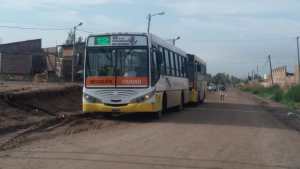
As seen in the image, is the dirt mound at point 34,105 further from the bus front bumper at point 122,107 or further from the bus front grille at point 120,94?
the bus front grille at point 120,94

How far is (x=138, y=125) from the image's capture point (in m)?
18.4

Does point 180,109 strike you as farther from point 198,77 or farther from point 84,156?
point 84,156

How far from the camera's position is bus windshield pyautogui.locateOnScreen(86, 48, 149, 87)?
1981cm

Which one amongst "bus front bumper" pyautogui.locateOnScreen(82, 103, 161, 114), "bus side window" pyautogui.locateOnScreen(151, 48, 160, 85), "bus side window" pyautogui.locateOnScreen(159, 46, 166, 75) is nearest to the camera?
"bus front bumper" pyautogui.locateOnScreen(82, 103, 161, 114)

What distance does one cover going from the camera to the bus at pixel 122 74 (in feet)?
64.6

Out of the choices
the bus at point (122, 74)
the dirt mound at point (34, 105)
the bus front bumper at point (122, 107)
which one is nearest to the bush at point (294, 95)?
the dirt mound at point (34, 105)

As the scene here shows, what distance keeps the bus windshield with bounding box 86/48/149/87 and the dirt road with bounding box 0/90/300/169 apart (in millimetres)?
2304

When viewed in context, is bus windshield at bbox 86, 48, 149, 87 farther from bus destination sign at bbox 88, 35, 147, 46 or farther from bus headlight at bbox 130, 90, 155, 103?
bus headlight at bbox 130, 90, 155, 103

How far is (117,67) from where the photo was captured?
787 inches

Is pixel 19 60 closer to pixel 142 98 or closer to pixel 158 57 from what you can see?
pixel 158 57

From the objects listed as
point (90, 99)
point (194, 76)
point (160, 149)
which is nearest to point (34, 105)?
point (90, 99)

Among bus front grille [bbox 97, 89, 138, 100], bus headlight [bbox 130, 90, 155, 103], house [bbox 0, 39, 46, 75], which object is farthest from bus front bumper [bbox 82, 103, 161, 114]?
house [bbox 0, 39, 46, 75]

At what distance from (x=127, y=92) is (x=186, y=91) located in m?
10.7

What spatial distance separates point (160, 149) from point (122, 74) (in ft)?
25.9
